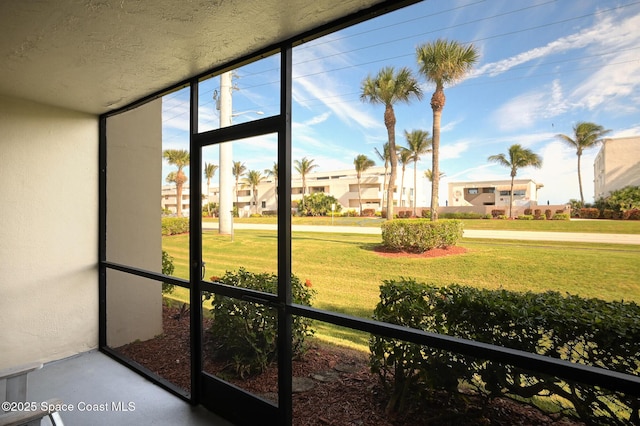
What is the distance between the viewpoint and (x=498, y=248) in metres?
2.94

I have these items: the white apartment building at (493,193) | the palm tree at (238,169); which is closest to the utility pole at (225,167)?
the palm tree at (238,169)

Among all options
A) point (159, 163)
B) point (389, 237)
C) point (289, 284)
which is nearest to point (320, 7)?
point (289, 284)

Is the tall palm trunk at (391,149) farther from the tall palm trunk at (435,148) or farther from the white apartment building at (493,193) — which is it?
the white apartment building at (493,193)

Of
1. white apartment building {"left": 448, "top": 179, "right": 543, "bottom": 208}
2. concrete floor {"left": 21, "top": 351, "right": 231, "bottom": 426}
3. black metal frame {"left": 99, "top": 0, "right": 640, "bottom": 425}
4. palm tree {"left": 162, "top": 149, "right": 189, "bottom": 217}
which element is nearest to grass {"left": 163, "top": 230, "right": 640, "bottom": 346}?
black metal frame {"left": 99, "top": 0, "right": 640, "bottom": 425}

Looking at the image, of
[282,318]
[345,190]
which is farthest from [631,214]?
[345,190]

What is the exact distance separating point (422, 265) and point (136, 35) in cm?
292

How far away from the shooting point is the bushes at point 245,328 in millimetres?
2779

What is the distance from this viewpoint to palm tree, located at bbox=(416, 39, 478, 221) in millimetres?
2562

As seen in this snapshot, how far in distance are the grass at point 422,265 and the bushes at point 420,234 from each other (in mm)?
153

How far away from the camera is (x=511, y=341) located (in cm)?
179

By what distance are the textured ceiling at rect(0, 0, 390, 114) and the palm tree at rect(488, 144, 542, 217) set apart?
4.70 ft

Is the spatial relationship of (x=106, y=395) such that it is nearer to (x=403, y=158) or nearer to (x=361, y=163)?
(x=361, y=163)

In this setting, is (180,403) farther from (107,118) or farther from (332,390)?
(107,118)

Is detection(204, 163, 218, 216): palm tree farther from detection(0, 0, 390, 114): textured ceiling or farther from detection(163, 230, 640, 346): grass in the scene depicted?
detection(0, 0, 390, 114): textured ceiling
